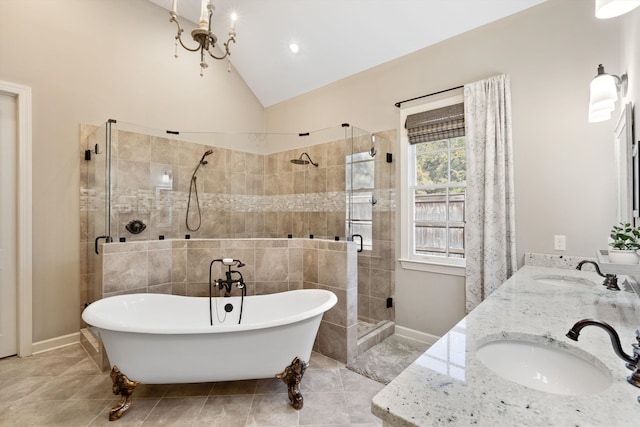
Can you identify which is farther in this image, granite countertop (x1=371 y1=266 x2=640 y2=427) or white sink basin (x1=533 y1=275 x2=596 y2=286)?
white sink basin (x1=533 y1=275 x2=596 y2=286)

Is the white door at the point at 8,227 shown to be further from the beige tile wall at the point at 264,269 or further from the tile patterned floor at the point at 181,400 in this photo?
the beige tile wall at the point at 264,269

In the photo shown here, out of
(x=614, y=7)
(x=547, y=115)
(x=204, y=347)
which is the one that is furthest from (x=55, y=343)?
(x=547, y=115)

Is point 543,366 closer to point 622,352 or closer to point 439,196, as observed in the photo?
point 622,352

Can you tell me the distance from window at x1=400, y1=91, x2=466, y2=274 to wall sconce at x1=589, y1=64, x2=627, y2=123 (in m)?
0.93

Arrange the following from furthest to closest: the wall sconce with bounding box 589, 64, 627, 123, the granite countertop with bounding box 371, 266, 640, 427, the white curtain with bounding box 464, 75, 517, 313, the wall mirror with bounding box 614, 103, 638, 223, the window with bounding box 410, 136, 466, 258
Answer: the window with bounding box 410, 136, 466, 258
the white curtain with bounding box 464, 75, 517, 313
the wall sconce with bounding box 589, 64, 627, 123
the wall mirror with bounding box 614, 103, 638, 223
the granite countertop with bounding box 371, 266, 640, 427

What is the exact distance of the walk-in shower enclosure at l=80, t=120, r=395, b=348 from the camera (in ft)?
9.27

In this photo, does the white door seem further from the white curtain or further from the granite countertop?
the white curtain

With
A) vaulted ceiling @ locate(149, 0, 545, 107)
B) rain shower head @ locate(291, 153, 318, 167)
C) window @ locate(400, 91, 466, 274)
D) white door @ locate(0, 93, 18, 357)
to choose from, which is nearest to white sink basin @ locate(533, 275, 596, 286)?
window @ locate(400, 91, 466, 274)

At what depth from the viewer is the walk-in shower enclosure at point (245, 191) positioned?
2.83 metres

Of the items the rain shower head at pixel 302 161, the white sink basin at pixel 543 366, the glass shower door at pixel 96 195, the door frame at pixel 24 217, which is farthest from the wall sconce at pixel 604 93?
the door frame at pixel 24 217

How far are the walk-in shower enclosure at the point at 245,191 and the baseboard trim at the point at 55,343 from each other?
17.0 inches

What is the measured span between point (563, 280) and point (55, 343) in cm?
420

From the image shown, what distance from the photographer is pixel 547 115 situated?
226 centimetres

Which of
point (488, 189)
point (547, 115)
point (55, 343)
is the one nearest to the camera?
point (547, 115)
